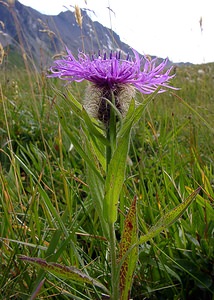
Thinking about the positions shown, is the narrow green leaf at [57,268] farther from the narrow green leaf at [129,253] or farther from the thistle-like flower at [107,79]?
the thistle-like flower at [107,79]

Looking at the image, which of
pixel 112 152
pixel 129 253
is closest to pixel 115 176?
pixel 112 152

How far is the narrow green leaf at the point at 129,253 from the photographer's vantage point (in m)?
0.93


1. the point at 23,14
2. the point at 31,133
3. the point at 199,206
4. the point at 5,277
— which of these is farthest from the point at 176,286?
the point at 23,14

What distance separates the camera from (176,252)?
1228mm

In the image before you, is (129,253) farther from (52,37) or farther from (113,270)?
(52,37)

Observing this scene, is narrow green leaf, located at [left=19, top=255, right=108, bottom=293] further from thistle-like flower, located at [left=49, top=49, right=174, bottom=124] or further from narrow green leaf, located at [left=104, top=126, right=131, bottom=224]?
thistle-like flower, located at [left=49, top=49, right=174, bottom=124]

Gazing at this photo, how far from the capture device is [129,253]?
3.10ft

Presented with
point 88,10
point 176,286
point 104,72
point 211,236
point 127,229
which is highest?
point 88,10

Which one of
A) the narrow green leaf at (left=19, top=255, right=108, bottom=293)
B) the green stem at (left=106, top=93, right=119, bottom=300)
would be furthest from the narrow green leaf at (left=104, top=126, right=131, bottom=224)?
the narrow green leaf at (left=19, top=255, right=108, bottom=293)

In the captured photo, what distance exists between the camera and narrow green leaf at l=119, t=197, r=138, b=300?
932mm

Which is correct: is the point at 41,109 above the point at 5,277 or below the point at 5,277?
above

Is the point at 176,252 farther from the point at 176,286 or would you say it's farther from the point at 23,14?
the point at 23,14

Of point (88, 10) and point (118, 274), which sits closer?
point (118, 274)

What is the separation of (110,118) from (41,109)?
194 centimetres
